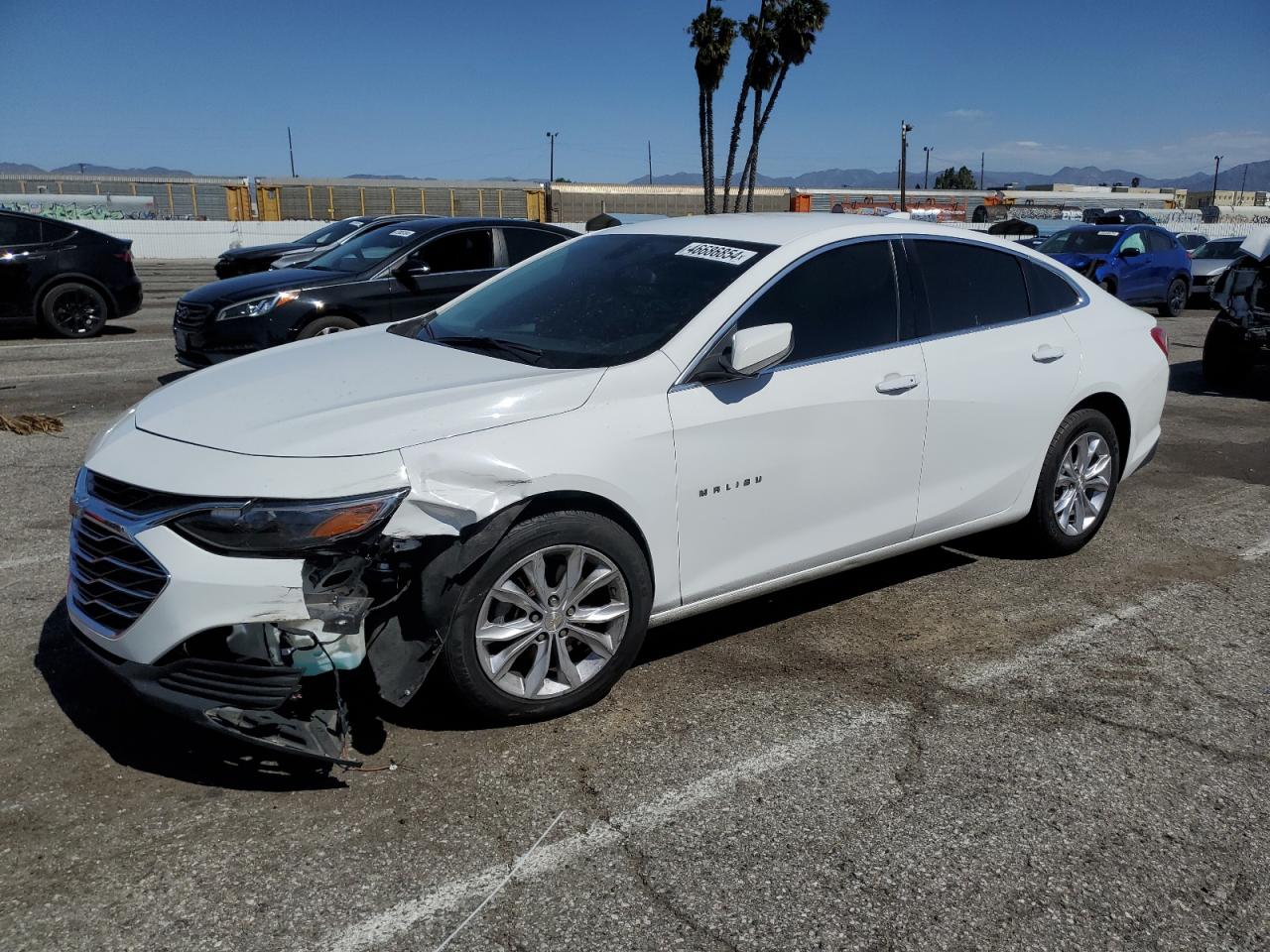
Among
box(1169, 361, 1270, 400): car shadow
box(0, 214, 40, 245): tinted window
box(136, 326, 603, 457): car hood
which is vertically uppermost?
box(0, 214, 40, 245): tinted window

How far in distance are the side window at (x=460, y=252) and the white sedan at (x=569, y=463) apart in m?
4.92

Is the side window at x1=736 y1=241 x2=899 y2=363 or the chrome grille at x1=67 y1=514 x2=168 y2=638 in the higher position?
the side window at x1=736 y1=241 x2=899 y2=363

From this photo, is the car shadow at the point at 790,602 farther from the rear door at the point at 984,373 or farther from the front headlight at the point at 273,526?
the front headlight at the point at 273,526

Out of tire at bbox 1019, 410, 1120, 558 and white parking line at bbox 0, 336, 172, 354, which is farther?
white parking line at bbox 0, 336, 172, 354

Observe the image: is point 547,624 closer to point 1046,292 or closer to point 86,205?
point 1046,292

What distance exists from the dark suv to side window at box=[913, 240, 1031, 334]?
10899 millimetres

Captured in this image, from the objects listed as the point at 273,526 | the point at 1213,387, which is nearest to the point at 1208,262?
the point at 1213,387

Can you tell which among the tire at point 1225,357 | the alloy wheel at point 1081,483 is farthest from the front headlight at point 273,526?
the tire at point 1225,357

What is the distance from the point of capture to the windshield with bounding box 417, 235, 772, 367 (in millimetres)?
3900

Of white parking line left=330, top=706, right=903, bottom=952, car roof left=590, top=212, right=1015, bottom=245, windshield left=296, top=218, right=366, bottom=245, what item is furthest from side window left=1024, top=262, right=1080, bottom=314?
windshield left=296, top=218, right=366, bottom=245

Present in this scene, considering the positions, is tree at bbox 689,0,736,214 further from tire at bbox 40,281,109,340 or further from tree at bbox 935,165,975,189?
tree at bbox 935,165,975,189

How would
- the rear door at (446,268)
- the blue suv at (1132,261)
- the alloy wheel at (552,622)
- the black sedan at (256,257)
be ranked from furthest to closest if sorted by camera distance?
1. the blue suv at (1132,261)
2. the black sedan at (256,257)
3. the rear door at (446,268)
4. the alloy wheel at (552,622)

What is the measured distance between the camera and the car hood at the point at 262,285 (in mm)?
8641

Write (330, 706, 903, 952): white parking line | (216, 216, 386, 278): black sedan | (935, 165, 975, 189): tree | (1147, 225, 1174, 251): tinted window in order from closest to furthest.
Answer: (330, 706, 903, 952): white parking line
(216, 216, 386, 278): black sedan
(1147, 225, 1174, 251): tinted window
(935, 165, 975, 189): tree
